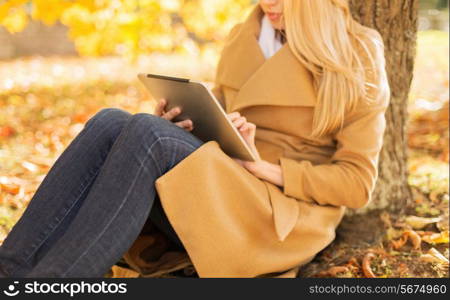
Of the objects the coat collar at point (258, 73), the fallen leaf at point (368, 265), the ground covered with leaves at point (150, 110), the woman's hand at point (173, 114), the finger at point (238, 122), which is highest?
the coat collar at point (258, 73)

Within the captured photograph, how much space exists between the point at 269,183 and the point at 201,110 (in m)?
0.32

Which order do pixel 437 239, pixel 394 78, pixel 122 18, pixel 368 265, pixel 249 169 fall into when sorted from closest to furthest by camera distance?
pixel 249 169 < pixel 368 265 < pixel 437 239 < pixel 394 78 < pixel 122 18

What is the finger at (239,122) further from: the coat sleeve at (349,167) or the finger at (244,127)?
the coat sleeve at (349,167)

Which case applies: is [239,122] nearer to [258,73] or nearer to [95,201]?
[258,73]

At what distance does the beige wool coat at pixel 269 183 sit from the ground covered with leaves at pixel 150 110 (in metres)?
0.39

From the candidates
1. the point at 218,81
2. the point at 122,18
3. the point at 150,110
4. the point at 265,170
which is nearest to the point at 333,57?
the point at 265,170

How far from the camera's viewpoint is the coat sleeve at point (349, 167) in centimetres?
210

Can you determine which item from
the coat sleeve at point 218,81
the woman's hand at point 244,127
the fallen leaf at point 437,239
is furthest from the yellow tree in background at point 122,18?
the fallen leaf at point 437,239

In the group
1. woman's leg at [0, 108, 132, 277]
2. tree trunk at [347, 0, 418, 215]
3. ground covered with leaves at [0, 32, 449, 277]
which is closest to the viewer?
woman's leg at [0, 108, 132, 277]

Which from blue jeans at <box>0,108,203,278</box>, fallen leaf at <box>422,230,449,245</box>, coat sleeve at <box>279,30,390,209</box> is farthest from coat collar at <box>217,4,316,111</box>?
fallen leaf at <box>422,230,449,245</box>

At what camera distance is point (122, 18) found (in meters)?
3.95

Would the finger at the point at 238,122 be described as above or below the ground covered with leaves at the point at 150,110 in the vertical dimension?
above

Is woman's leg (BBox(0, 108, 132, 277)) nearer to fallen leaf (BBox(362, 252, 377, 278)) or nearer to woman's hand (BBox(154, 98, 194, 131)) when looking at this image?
woman's hand (BBox(154, 98, 194, 131))

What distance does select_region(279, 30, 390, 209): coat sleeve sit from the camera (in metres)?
2.10
